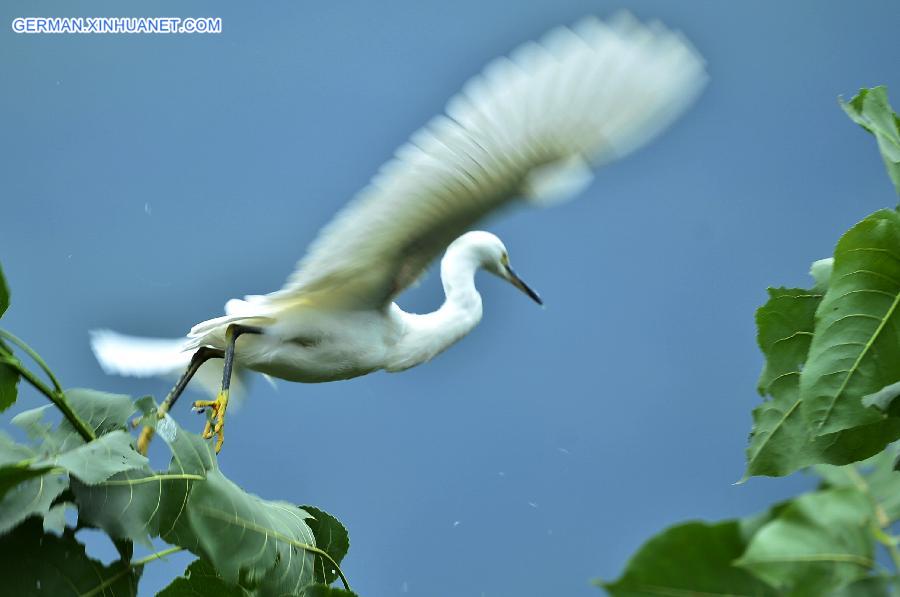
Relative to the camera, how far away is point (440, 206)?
4.78 feet

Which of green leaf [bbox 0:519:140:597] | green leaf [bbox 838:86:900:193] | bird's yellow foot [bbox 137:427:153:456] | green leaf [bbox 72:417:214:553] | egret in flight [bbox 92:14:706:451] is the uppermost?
egret in flight [bbox 92:14:706:451]

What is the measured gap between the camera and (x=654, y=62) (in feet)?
3.59

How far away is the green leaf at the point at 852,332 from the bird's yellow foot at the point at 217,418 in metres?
1.17

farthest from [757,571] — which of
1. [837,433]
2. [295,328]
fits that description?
[295,328]

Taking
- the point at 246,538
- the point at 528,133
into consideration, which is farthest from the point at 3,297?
the point at 528,133

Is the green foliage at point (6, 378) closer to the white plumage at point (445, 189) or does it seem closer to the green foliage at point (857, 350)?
the green foliage at point (857, 350)

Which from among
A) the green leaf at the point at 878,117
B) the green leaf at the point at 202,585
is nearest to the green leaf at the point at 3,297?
the green leaf at the point at 202,585

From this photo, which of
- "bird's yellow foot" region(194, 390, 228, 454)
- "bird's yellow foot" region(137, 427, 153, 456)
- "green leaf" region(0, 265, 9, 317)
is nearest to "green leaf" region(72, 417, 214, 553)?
"green leaf" region(0, 265, 9, 317)

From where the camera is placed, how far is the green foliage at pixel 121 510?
59cm

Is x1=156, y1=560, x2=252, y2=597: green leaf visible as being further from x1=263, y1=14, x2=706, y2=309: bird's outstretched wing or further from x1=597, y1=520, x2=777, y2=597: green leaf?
x1=263, y1=14, x2=706, y2=309: bird's outstretched wing

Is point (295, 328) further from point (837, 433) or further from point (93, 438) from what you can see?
point (837, 433)

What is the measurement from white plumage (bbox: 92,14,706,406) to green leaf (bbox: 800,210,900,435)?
1.74 ft

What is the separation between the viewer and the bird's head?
2.47 m

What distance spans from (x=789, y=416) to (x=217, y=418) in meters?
1.24
